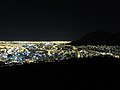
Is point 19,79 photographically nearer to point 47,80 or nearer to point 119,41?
point 47,80

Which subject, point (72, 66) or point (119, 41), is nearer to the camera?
point (72, 66)

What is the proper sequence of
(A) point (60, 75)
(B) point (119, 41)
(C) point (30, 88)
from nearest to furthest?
1. (C) point (30, 88)
2. (A) point (60, 75)
3. (B) point (119, 41)

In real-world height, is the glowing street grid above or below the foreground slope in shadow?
below

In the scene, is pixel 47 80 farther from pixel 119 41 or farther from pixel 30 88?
pixel 119 41

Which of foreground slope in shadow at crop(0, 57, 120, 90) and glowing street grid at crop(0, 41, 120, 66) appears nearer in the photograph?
foreground slope in shadow at crop(0, 57, 120, 90)

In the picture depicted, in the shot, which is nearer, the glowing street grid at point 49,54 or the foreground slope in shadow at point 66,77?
the foreground slope in shadow at point 66,77

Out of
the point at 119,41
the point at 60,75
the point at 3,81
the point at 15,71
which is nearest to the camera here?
the point at 3,81

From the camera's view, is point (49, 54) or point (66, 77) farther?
point (49, 54)

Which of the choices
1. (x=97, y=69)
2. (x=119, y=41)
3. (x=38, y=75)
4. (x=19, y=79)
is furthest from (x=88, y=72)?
(x=119, y=41)

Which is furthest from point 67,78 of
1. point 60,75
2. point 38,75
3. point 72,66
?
point 72,66

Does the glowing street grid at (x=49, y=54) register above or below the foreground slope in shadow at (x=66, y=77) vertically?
below
